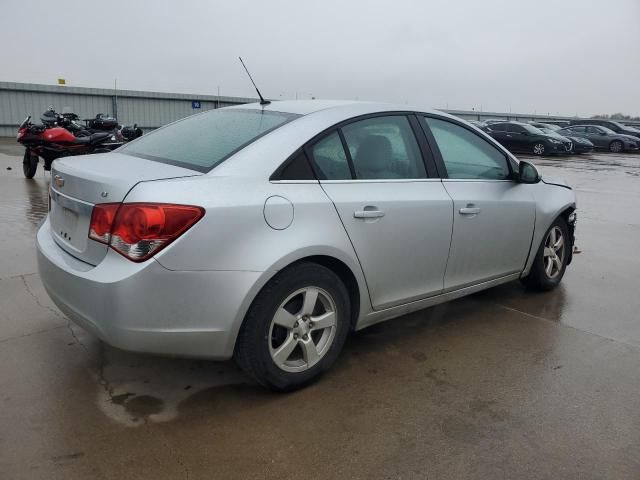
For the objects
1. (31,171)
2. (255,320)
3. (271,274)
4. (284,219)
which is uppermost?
(284,219)

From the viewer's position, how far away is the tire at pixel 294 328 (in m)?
2.69

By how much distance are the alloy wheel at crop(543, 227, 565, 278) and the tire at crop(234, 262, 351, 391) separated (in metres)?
2.31

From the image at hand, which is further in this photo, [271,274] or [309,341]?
[309,341]

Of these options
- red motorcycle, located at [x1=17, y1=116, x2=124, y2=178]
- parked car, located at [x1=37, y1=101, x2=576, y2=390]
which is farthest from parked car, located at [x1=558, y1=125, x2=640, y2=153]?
parked car, located at [x1=37, y1=101, x2=576, y2=390]

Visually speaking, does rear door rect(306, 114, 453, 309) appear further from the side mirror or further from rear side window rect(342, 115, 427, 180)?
the side mirror

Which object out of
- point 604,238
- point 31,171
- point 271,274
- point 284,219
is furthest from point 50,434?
point 31,171

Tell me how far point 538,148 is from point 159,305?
23.2m

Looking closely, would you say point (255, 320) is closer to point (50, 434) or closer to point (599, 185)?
point (50, 434)

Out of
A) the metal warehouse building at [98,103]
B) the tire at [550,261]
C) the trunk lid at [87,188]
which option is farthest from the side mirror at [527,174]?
the metal warehouse building at [98,103]

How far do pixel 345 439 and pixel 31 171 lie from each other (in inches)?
407

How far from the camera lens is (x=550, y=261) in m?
4.66

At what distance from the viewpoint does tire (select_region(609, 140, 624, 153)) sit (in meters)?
27.4

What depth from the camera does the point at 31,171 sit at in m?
10.8

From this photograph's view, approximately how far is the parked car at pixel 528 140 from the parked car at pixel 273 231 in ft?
68.0
